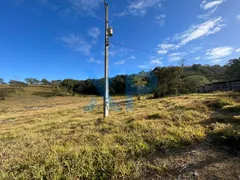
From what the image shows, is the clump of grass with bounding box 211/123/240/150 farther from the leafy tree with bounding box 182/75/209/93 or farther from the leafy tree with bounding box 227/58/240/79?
the leafy tree with bounding box 227/58/240/79

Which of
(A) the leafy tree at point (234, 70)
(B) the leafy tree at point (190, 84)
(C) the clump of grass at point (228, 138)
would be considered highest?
(A) the leafy tree at point (234, 70)

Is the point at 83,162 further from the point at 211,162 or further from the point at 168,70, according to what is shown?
the point at 168,70

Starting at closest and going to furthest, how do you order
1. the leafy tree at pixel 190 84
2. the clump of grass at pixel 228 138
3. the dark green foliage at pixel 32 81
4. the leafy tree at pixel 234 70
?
the clump of grass at pixel 228 138, the leafy tree at pixel 190 84, the leafy tree at pixel 234 70, the dark green foliage at pixel 32 81

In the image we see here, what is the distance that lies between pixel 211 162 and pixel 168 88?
16861 millimetres

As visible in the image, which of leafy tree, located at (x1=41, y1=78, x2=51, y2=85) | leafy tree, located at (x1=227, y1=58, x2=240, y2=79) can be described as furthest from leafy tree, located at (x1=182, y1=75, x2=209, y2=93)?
leafy tree, located at (x1=41, y1=78, x2=51, y2=85)

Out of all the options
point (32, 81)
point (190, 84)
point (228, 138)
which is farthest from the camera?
point (32, 81)

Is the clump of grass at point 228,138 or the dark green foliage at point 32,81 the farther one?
the dark green foliage at point 32,81

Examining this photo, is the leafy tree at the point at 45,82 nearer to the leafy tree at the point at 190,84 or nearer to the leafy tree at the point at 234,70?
the leafy tree at the point at 190,84

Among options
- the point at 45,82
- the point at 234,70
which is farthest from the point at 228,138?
the point at 45,82

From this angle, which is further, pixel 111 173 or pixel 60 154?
pixel 60 154

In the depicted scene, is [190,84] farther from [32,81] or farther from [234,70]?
[32,81]

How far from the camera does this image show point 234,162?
6.53 feet

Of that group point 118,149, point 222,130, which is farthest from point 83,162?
point 222,130

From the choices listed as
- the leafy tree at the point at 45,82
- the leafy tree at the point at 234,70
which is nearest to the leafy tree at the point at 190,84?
the leafy tree at the point at 234,70
